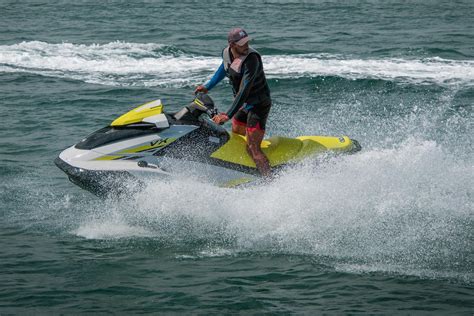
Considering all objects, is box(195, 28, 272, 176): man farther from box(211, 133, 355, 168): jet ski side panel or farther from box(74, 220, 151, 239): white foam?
box(74, 220, 151, 239): white foam

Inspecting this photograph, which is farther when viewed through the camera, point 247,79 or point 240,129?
point 240,129

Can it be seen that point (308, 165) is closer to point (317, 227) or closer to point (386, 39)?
point (317, 227)

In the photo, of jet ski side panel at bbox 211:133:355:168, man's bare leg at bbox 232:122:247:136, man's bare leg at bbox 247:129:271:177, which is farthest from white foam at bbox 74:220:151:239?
man's bare leg at bbox 232:122:247:136

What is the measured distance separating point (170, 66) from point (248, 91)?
9.68 meters

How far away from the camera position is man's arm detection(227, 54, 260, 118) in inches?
293

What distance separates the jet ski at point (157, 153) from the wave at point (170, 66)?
7843 millimetres

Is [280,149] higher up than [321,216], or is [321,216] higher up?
[280,149]

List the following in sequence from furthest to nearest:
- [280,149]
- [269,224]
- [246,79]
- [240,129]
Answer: [240,129], [280,149], [269,224], [246,79]

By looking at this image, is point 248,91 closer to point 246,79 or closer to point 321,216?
point 246,79

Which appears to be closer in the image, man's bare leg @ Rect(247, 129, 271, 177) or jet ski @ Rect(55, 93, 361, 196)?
jet ski @ Rect(55, 93, 361, 196)

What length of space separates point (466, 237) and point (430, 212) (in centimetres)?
50

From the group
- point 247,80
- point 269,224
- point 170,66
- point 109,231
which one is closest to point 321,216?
point 269,224

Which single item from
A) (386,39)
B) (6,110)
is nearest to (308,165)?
(6,110)

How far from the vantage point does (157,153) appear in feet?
24.7
